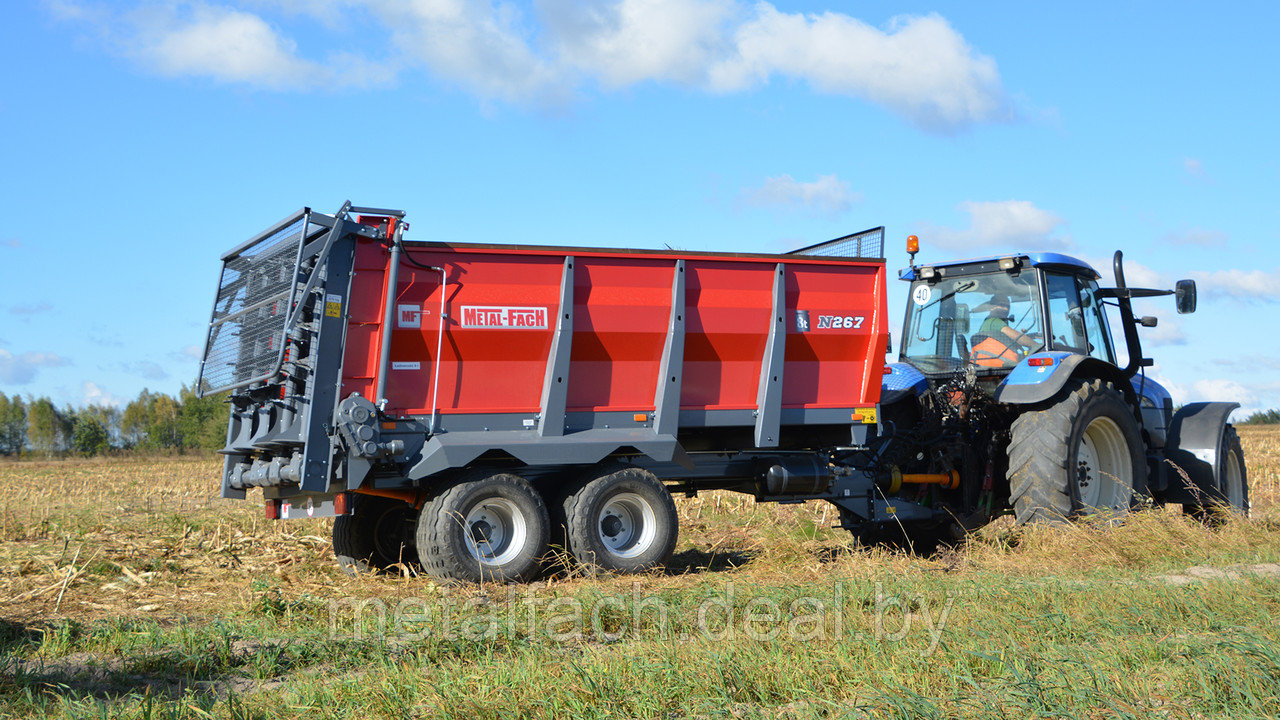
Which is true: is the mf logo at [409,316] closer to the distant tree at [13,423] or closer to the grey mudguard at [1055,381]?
the grey mudguard at [1055,381]

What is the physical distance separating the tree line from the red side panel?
143 feet

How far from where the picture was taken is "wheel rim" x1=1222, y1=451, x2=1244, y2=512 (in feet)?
33.0

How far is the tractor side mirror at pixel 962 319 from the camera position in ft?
32.1

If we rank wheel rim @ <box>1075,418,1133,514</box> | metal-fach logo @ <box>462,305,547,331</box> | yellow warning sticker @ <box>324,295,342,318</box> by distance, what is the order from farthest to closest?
1. wheel rim @ <box>1075,418,1133,514</box>
2. metal-fach logo @ <box>462,305,547,331</box>
3. yellow warning sticker @ <box>324,295,342,318</box>

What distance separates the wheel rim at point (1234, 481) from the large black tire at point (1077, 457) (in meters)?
1.52

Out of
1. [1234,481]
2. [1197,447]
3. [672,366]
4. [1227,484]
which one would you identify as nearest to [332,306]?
[672,366]

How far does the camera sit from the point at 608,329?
7598mm

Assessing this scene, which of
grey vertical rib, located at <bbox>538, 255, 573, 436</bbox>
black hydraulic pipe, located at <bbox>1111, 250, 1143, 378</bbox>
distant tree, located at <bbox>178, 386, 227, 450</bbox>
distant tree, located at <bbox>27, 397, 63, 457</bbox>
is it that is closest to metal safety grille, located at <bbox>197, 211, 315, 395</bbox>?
grey vertical rib, located at <bbox>538, 255, 573, 436</bbox>

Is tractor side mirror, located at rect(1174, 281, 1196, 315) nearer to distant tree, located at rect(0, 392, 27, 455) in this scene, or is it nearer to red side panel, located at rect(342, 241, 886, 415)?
red side panel, located at rect(342, 241, 886, 415)

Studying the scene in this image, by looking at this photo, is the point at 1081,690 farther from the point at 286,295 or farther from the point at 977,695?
the point at 286,295

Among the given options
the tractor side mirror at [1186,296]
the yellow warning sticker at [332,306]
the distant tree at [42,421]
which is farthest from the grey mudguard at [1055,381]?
the distant tree at [42,421]

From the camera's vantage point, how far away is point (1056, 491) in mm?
8297

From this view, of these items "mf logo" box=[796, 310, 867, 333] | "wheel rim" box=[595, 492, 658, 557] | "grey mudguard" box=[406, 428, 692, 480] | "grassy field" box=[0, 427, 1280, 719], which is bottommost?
"grassy field" box=[0, 427, 1280, 719]

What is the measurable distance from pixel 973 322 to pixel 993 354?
1.26 feet
